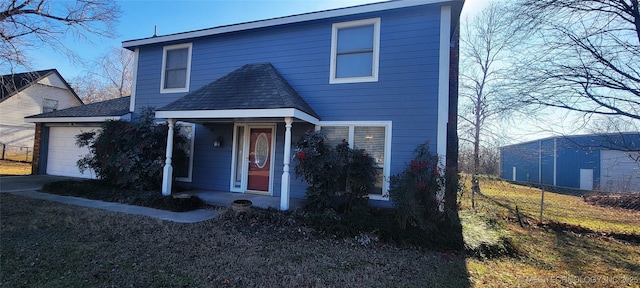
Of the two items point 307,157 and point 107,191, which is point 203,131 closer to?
point 107,191

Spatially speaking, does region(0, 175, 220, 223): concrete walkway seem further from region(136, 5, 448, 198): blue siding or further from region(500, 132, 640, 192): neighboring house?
region(500, 132, 640, 192): neighboring house

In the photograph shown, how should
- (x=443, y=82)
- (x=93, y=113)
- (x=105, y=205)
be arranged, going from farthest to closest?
(x=93, y=113) → (x=105, y=205) → (x=443, y=82)

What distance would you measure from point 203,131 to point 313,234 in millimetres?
5225

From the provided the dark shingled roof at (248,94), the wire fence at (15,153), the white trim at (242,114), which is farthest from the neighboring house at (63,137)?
the wire fence at (15,153)

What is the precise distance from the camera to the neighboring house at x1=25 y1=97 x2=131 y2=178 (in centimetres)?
1051

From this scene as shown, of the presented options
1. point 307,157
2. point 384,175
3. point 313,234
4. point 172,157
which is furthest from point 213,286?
point 172,157

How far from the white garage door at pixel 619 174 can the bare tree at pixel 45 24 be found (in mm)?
20166

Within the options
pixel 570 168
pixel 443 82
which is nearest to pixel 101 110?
pixel 443 82

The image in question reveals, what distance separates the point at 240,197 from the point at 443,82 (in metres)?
5.63

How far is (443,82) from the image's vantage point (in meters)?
6.42

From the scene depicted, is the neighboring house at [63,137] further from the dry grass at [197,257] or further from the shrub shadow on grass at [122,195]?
the dry grass at [197,257]

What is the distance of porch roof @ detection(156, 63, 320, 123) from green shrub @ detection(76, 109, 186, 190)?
1019mm

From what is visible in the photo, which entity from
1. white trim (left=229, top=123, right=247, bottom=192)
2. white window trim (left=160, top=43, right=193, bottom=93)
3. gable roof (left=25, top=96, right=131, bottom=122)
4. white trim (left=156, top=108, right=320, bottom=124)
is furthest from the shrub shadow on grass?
white window trim (left=160, top=43, right=193, bottom=93)

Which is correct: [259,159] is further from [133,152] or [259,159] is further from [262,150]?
[133,152]
